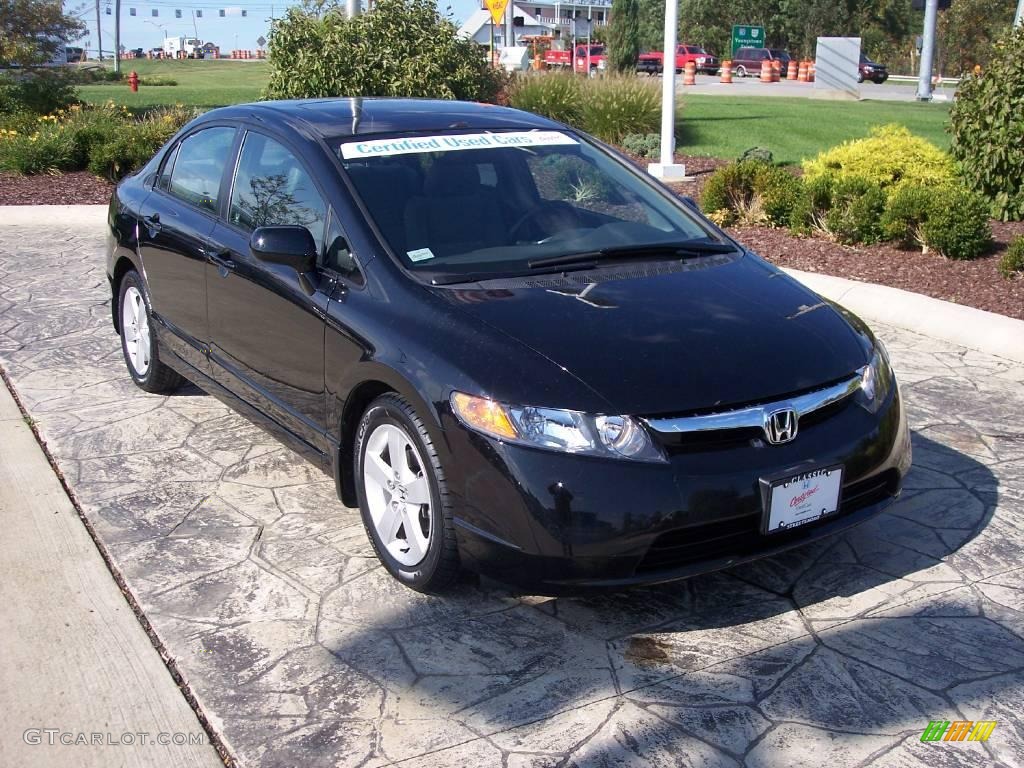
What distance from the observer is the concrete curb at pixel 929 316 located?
7.01 m

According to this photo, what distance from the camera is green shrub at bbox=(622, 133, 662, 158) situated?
15.4 m

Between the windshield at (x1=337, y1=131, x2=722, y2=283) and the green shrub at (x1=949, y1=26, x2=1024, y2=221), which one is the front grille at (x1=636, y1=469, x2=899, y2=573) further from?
the green shrub at (x1=949, y1=26, x2=1024, y2=221)

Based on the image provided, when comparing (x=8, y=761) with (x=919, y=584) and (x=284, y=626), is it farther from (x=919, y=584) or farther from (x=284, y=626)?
(x=919, y=584)

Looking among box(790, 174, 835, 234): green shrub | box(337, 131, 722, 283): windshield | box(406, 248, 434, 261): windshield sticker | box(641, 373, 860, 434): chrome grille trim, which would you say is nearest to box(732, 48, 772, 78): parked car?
box(790, 174, 835, 234): green shrub

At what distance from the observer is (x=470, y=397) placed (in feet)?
11.8

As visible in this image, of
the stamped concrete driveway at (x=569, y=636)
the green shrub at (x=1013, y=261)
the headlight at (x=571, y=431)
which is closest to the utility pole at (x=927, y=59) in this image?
the green shrub at (x=1013, y=261)

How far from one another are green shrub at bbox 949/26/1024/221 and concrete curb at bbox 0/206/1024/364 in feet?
8.21

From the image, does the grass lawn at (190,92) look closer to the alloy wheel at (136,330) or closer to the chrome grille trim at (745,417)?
the alloy wheel at (136,330)

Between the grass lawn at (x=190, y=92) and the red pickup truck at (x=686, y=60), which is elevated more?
the red pickup truck at (x=686, y=60)

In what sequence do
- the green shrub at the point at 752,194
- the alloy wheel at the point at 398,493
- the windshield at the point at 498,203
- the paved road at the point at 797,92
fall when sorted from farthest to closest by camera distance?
the paved road at the point at 797,92
the green shrub at the point at 752,194
the windshield at the point at 498,203
the alloy wheel at the point at 398,493

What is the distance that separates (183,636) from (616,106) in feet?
46.5

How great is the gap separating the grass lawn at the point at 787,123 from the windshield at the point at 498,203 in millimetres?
10673

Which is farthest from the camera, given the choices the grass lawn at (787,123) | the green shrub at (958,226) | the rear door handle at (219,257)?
the grass lawn at (787,123)

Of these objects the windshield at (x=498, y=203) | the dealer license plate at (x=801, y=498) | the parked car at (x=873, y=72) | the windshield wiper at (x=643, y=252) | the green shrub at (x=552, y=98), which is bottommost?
the dealer license plate at (x=801, y=498)
